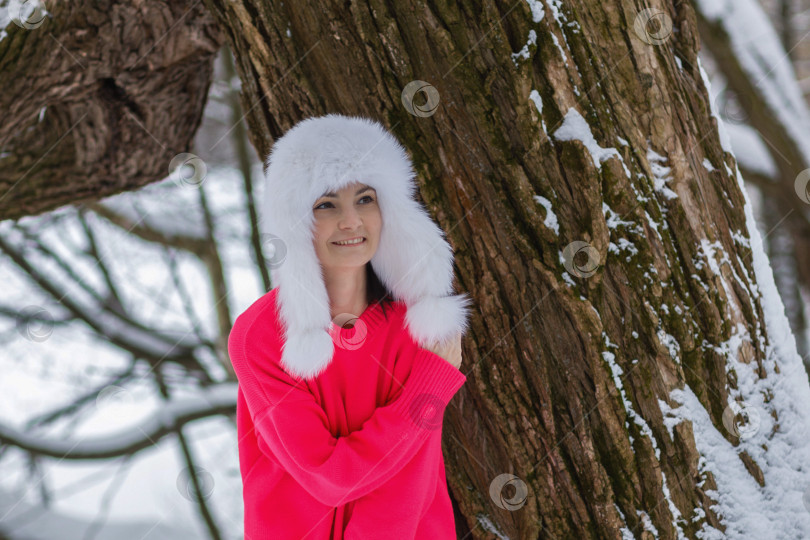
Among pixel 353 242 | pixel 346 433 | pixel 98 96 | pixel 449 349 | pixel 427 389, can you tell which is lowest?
pixel 346 433

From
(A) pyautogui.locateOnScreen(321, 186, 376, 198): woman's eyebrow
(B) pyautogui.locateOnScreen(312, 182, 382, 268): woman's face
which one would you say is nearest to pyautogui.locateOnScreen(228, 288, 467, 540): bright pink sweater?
(B) pyautogui.locateOnScreen(312, 182, 382, 268): woman's face

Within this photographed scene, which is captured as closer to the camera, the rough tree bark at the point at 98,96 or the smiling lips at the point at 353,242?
the smiling lips at the point at 353,242

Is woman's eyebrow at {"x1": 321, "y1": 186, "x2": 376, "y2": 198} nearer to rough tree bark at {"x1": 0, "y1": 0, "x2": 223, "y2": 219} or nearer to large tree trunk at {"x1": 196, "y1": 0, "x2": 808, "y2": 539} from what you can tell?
large tree trunk at {"x1": 196, "y1": 0, "x2": 808, "y2": 539}

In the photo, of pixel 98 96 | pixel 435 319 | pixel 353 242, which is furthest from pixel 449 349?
pixel 98 96

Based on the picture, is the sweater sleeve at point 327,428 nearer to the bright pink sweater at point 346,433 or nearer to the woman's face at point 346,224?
the bright pink sweater at point 346,433

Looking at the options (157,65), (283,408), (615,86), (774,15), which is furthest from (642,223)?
(774,15)

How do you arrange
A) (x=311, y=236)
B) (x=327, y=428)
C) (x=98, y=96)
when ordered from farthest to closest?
1. (x=98, y=96)
2. (x=327, y=428)
3. (x=311, y=236)

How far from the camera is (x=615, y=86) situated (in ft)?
5.57

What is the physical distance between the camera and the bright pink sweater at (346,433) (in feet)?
5.14

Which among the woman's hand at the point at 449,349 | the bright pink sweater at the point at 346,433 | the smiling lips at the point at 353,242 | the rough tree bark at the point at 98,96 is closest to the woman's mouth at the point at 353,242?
the smiling lips at the point at 353,242

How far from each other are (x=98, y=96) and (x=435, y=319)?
6.52ft

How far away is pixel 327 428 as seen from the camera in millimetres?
1685

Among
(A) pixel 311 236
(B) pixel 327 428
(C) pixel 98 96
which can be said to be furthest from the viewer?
(C) pixel 98 96

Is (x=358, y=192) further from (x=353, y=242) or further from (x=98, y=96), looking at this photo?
(x=98, y=96)
